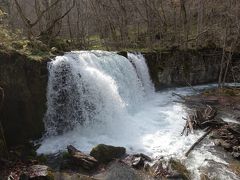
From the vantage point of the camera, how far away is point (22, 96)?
11.2 meters

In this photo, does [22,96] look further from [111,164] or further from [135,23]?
[135,23]

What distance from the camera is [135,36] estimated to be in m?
28.0

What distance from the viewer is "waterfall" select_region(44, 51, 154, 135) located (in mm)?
12078

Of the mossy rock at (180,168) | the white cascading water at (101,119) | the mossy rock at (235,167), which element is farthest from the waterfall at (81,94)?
the mossy rock at (235,167)

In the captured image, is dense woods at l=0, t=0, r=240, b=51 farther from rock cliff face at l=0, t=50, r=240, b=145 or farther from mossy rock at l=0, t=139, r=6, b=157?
mossy rock at l=0, t=139, r=6, b=157

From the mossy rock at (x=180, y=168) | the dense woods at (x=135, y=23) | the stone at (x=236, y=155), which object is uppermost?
the dense woods at (x=135, y=23)

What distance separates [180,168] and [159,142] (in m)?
2.13

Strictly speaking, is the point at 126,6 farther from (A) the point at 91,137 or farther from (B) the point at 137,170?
(B) the point at 137,170

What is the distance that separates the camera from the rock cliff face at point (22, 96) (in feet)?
35.2

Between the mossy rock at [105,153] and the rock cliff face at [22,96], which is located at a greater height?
the rock cliff face at [22,96]

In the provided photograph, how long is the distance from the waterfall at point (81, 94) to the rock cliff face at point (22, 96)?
329mm

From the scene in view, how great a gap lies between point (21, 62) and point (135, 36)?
17786mm

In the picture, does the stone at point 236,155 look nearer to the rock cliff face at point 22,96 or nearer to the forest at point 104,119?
the forest at point 104,119

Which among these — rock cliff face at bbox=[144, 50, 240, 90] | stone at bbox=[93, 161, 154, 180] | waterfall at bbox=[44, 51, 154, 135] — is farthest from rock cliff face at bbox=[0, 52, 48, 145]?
rock cliff face at bbox=[144, 50, 240, 90]
